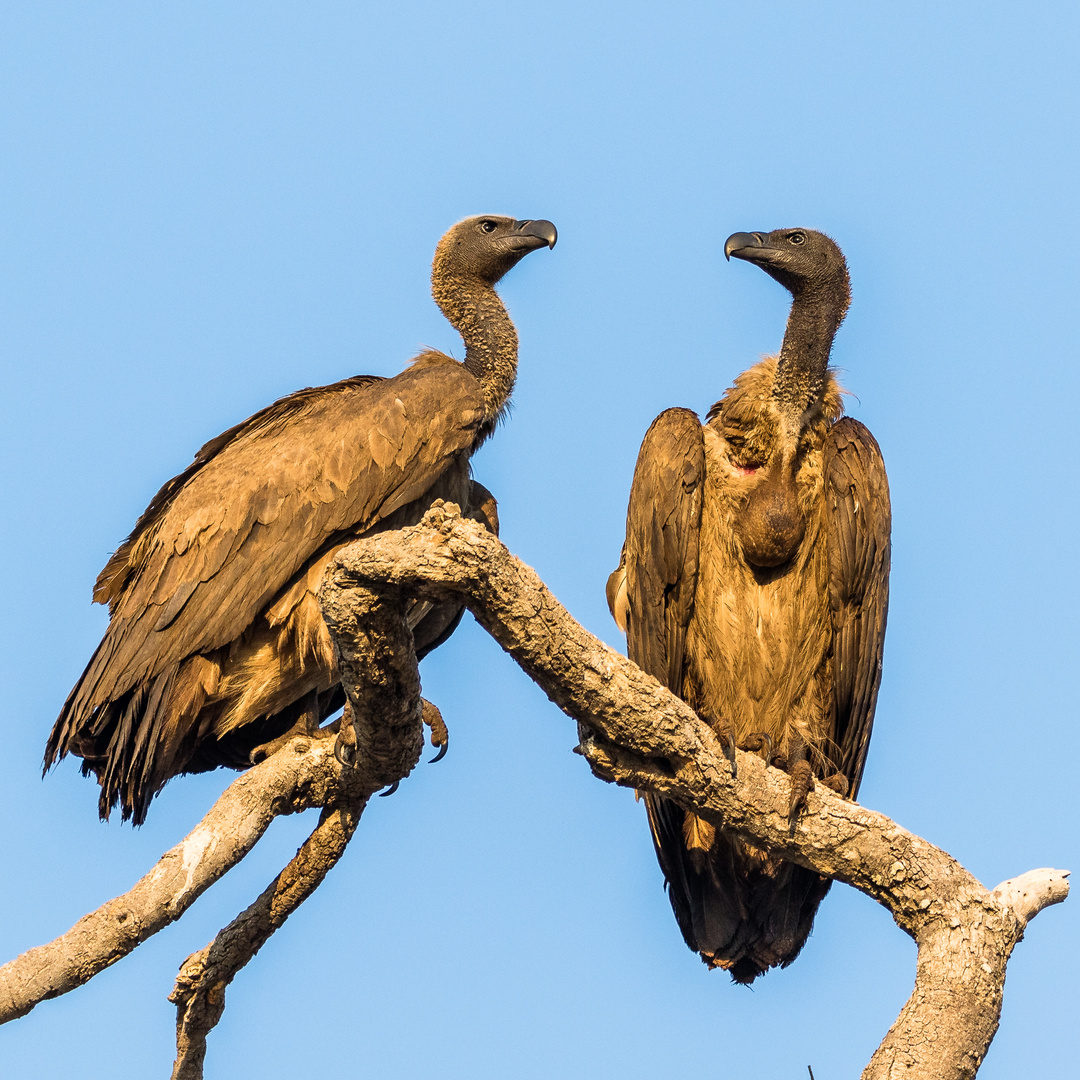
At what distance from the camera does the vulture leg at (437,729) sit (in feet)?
25.7

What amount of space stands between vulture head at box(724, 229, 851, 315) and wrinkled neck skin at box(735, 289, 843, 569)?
0.04 m

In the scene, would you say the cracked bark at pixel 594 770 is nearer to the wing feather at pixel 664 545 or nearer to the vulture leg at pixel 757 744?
the vulture leg at pixel 757 744

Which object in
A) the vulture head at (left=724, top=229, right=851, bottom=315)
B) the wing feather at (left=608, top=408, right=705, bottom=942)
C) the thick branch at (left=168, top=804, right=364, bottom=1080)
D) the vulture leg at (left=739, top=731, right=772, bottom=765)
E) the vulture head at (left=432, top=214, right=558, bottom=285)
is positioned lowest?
the thick branch at (left=168, top=804, right=364, bottom=1080)

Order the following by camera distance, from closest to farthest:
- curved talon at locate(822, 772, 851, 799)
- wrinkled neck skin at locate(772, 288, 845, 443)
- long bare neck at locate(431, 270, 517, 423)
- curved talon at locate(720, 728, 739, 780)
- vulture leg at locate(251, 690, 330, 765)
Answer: curved talon at locate(720, 728, 739, 780) < curved talon at locate(822, 772, 851, 799) < wrinkled neck skin at locate(772, 288, 845, 443) < vulture leg at locate(251, 690, 330, 765) < long bare neck at locate(431, 270, 517, 423)

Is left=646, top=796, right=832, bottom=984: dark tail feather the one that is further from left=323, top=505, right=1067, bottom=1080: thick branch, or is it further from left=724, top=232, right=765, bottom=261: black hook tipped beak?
left=724, top=232, right=765, bottom=261: black hook tipped beak

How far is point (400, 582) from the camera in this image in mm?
5578

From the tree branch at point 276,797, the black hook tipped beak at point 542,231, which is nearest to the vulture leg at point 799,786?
the tree branch at point 276,797

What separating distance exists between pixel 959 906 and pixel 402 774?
2.28 metres

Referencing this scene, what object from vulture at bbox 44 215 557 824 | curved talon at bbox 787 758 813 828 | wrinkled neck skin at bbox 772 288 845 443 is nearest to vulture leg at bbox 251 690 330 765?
vulture at bbox 44 215 557 824

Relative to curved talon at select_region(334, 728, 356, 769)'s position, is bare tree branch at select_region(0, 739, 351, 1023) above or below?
below

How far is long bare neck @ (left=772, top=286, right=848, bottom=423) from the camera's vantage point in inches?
313

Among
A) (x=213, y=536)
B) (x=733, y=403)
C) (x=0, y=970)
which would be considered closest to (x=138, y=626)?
(x=213, y=536)

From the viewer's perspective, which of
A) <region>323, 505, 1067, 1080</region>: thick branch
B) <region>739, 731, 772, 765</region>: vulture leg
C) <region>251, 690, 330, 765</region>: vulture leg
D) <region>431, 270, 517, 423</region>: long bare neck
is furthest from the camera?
<region>431, 270, 517, 423</region>: long bare neck

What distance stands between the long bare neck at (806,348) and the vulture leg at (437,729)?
2.13 m
